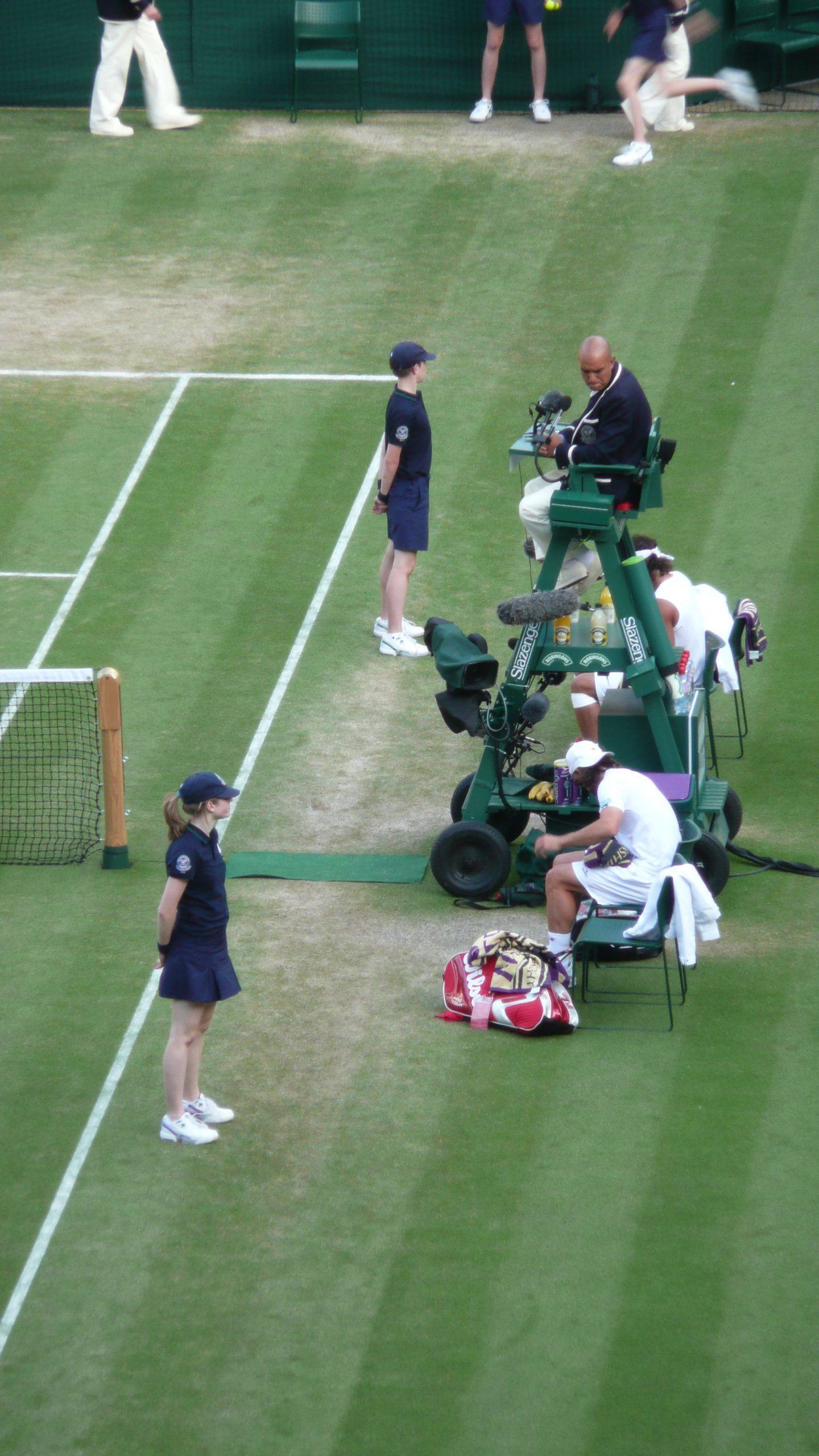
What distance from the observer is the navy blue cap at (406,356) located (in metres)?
14.5

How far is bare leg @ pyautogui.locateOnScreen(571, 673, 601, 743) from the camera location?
12703 mm

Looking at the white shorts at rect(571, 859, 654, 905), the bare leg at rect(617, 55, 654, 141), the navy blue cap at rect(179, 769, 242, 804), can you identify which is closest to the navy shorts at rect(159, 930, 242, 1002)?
the navy blue cap at rect(179, 769, 242, 804)

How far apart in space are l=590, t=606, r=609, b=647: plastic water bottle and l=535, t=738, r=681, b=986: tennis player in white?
1.80 metres

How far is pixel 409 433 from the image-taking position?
14812 mm

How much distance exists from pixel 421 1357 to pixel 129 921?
14.7ft

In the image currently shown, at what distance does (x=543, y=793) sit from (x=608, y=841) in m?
1.16

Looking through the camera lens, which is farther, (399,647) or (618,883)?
(399,647)

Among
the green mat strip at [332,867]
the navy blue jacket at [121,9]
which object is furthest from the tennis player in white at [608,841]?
the navy blue jacket at [121,9]

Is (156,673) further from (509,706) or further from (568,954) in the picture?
(568,954)

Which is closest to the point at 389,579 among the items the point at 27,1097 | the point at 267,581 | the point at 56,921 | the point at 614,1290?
the point at 267,581

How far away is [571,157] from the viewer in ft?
75.3

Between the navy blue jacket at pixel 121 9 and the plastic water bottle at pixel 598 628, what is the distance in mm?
12572

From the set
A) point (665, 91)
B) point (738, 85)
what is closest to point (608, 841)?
point (665, 91)

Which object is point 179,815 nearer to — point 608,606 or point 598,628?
point 598,628
